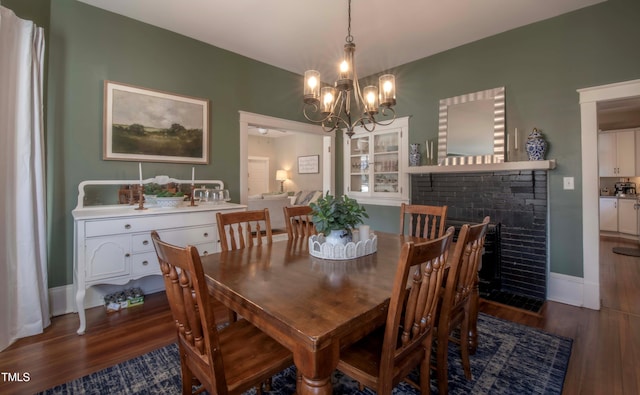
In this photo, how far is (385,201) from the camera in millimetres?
4270

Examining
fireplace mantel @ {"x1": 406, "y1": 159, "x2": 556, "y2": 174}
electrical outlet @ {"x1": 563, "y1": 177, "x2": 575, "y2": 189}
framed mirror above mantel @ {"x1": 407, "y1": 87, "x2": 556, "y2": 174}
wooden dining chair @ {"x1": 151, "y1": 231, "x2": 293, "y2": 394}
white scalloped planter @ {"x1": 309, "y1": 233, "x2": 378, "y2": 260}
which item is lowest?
wooden dining chair @ {"x1": 151, "y1": 231, "x2": 293, "y2": 394}

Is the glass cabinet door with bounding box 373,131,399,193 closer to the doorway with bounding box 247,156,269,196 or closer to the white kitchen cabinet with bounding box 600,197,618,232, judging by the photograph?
the white kitchen cabinet with bounding box 600,197,618,232

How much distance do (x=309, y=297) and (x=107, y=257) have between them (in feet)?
6.52

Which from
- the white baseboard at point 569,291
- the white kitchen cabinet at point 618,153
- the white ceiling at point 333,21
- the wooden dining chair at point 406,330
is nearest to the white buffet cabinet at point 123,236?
the white ceiling at point 333,21

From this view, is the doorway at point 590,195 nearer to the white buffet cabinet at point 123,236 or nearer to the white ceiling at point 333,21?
the white ceiling at point 333,21

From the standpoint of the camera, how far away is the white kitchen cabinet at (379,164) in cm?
407

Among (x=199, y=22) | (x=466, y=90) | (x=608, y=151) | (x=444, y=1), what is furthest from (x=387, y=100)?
(x=608, y=151)

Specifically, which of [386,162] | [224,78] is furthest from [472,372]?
[224,78]

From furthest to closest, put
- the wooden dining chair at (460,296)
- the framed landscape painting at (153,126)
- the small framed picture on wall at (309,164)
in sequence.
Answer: the small framed picture on wall at (309,164) → the framed landscape painting at (153,126) → the wooden dining chair at (460,296)

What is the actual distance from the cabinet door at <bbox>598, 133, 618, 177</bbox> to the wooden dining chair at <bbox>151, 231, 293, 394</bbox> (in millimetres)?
7819

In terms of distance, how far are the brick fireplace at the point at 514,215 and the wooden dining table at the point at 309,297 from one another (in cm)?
203

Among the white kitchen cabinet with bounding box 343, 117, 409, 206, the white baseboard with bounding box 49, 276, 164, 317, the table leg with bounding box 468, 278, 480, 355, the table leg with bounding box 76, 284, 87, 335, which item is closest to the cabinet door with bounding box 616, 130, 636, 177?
the white kitchen cabinet with bounding box 343, 117, 409, 206

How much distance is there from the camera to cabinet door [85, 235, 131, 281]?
7.33ft

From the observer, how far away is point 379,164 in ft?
14.3
